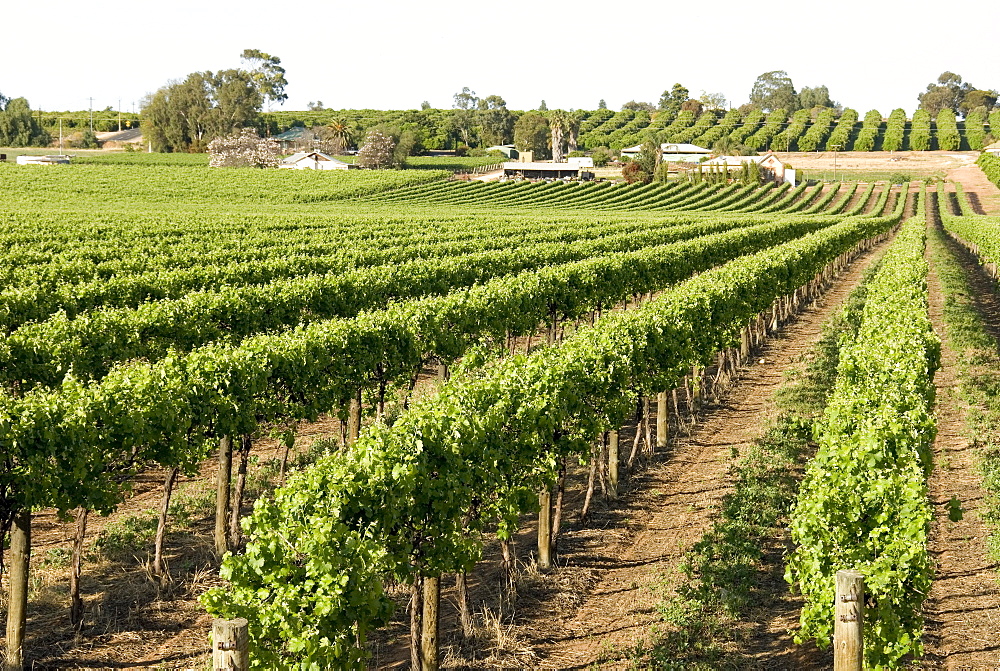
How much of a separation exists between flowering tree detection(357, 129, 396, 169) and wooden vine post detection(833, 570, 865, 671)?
137 meters

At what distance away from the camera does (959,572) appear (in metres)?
11.4

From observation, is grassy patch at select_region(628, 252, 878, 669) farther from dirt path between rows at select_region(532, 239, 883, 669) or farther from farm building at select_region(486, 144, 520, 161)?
farm building at select_region(486, 144, 520, 161)

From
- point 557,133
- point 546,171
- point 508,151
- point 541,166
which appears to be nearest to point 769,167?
point 546,171

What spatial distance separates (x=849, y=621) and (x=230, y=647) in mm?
4574

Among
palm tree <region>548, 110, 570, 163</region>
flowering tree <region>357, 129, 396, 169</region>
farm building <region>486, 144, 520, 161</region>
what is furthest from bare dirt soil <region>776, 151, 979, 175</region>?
flowering tree <region>357, 129, 396, 169</region>

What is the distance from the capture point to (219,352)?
1320 centimetres

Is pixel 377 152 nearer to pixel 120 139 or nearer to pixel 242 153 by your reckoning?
pixel 242 153

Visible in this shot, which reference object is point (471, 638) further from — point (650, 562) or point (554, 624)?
point (650, 562)

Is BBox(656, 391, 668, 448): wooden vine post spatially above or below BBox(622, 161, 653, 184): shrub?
below

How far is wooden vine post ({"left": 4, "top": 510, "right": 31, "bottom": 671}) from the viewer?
9.15m

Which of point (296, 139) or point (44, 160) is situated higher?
point (296, 139)

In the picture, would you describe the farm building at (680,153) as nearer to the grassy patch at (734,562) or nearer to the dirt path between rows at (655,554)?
the dirt path between rows at (655,554)

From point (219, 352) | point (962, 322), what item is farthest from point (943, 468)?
point (962, 322)

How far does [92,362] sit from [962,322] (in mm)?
25064
